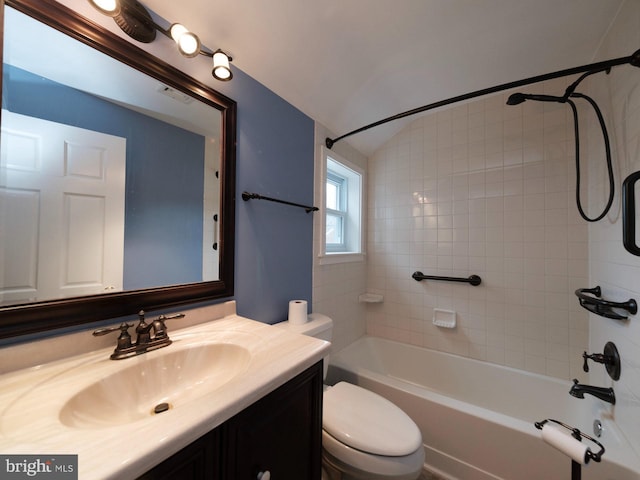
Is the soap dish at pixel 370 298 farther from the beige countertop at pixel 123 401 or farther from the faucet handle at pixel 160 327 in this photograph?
the faucet handle at pixel 160 327

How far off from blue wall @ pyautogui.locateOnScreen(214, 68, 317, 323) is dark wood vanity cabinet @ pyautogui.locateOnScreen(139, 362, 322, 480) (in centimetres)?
60

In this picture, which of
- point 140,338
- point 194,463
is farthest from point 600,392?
point 140,338

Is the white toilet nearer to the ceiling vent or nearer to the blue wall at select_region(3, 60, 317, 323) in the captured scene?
the blue wall at select_region(3, 60, 317, 323)

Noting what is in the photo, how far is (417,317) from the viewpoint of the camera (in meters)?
2.08

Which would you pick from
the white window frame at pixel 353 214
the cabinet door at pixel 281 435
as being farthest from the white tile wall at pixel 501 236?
the cabinet door at pixel 281 435

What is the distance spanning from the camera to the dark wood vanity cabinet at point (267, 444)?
18.7 inches

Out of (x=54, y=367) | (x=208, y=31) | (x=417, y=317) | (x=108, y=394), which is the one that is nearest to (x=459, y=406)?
(x=417, y=317)

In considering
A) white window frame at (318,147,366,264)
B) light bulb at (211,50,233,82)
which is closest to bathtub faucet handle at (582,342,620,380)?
white window frame at (318,147,366,264)

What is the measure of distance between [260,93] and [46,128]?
2.97 feet

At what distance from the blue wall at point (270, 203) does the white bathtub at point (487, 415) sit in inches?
29.6

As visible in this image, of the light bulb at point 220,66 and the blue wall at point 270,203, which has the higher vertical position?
the light bulb at point 220,66

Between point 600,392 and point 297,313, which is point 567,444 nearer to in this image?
point 600,392

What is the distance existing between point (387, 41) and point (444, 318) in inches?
77.2

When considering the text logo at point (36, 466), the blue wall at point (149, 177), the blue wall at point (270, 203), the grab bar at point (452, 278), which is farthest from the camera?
the grab bar at point (452, 278)
